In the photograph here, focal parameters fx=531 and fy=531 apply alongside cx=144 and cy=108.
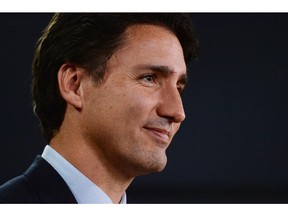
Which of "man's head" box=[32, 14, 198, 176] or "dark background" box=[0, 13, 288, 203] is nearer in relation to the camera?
"man's head" box=[32, 14, 198, 176]

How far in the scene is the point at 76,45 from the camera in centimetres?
79

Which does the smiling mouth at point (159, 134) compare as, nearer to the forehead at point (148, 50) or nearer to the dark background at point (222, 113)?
the forehead at point (148, 50)

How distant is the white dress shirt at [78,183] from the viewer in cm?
74

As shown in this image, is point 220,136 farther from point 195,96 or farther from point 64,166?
point 64,166

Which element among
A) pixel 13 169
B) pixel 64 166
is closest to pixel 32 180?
pixel 64 166

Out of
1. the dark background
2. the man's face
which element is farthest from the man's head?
the dark background

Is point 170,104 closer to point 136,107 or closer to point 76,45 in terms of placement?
point 136,107

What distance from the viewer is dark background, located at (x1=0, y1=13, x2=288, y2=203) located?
3.40 ft

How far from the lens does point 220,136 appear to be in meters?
1.12

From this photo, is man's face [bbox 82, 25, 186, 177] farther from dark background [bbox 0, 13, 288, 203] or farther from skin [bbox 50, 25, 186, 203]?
dark background [bbox 0, 13, 288, 203]

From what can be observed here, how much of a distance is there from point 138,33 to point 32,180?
0.26m

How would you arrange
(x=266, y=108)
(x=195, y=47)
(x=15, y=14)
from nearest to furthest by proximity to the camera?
1. (x=195, y=47)
2. (x=15, y=14)
3. (x=266, y=108)

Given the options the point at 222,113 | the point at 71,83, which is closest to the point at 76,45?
the point at 71,83

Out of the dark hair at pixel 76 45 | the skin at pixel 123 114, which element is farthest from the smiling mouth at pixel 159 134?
the dark hair at pixel 76 45
